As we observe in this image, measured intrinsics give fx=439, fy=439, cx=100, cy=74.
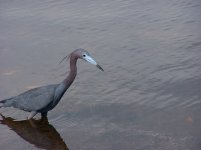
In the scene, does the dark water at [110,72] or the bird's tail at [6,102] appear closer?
the dark water at [110,72]

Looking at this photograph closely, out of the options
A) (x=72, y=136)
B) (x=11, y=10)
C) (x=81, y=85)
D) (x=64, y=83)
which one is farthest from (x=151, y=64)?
(x=11, y=10)

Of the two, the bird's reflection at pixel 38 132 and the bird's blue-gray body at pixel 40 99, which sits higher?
the bird's blue-gray body at pixel 40 99

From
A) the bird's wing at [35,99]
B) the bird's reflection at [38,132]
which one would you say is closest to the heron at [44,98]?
the bird's wing at [35,99]

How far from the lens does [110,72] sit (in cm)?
784

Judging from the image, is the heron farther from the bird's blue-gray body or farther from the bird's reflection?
the bird's reflection

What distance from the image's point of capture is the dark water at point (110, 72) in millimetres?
6156

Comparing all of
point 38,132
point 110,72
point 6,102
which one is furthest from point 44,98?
point 110,72

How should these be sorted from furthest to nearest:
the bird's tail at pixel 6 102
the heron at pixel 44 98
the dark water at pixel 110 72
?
the bird's tail at pixel 6 102
the heron at pixel 44 98
the dark water at pixel 110 72

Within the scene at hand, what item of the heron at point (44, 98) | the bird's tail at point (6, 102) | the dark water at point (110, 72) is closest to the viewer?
the dark water at point (110, 72)

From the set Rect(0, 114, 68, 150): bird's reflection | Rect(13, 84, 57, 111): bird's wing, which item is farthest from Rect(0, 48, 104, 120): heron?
Rect(0, 114, 68, 150): bird's reflection

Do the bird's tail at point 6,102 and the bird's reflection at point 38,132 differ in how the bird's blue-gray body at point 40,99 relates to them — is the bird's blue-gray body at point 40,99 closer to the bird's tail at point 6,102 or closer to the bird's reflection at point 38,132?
the bird's tail at point 6,102

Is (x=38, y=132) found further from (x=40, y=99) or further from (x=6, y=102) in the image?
(x=6, y=102)

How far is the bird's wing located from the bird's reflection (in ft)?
0.82

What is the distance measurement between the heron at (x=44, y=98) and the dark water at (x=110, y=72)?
22 cm
